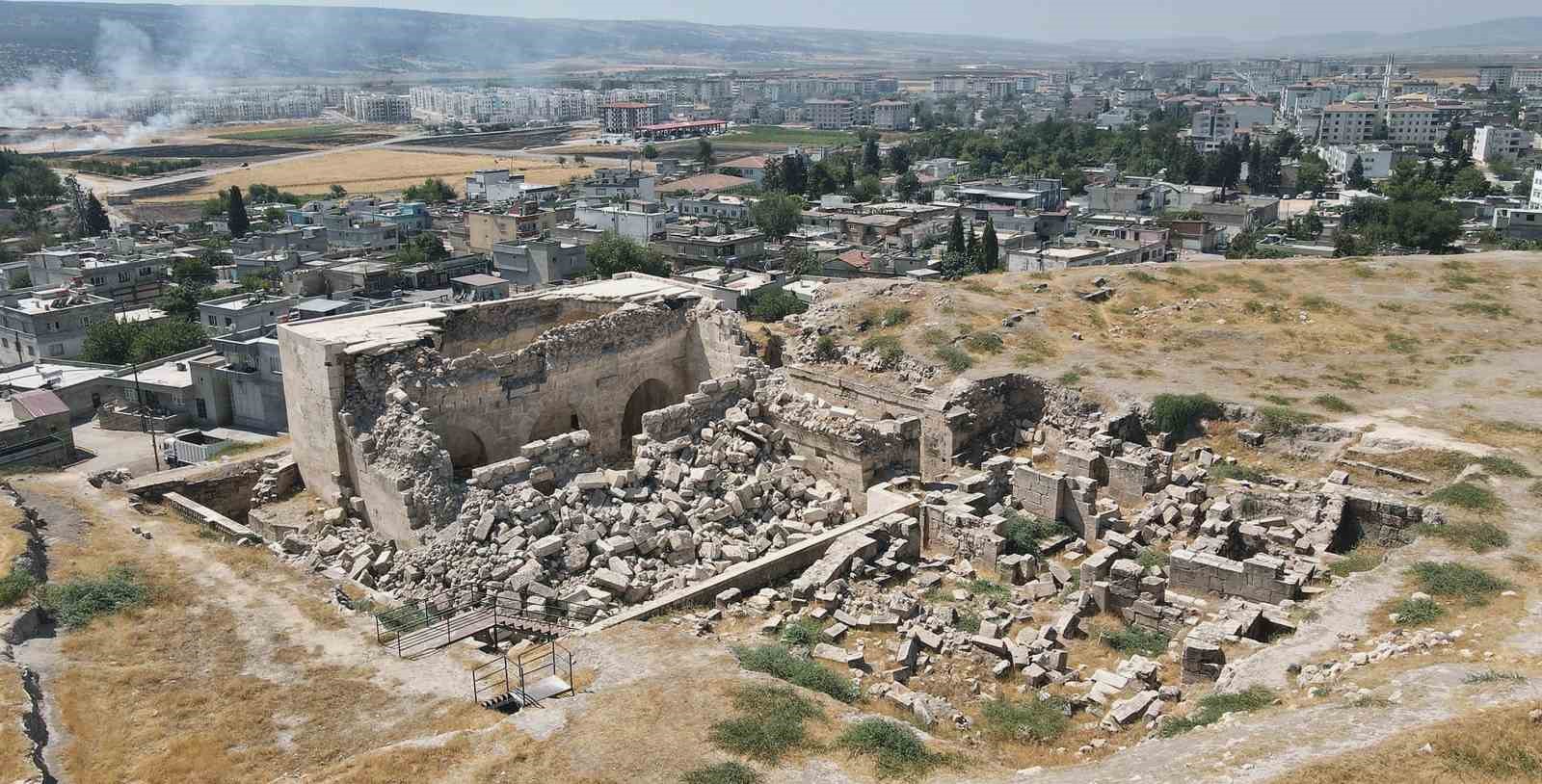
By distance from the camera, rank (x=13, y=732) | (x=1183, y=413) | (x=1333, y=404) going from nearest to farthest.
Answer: (x=13, y=732) < (x=1333, y=404) < (x=1183, y=413)

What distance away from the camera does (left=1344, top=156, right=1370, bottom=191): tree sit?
84.2 metres

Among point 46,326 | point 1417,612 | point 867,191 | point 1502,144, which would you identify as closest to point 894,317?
point 1417,612

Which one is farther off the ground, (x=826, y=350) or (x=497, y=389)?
(x=497, y=389)

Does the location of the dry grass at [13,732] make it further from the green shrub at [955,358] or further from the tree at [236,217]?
the tree at [236,217]

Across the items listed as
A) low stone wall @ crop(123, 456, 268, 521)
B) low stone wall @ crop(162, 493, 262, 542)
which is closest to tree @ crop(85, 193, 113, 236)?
low stone wall @ crop(123, 456, 268, 521)

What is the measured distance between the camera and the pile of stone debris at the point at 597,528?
1474 cm

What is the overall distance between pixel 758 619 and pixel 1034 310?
1652 cm

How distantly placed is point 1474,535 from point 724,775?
10.7 meters

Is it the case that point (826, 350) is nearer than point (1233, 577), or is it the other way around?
point (1233, 577)

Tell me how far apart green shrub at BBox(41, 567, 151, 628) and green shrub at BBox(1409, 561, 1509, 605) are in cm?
1540

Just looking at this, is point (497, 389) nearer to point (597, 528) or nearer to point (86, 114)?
point (597, 528)

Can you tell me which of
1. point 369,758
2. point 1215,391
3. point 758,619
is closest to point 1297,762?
point 758,619

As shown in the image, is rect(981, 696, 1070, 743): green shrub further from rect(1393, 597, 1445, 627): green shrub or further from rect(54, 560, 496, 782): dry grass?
rect(54, 560, 496, 782): dry grass

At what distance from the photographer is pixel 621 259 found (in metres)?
50.6
